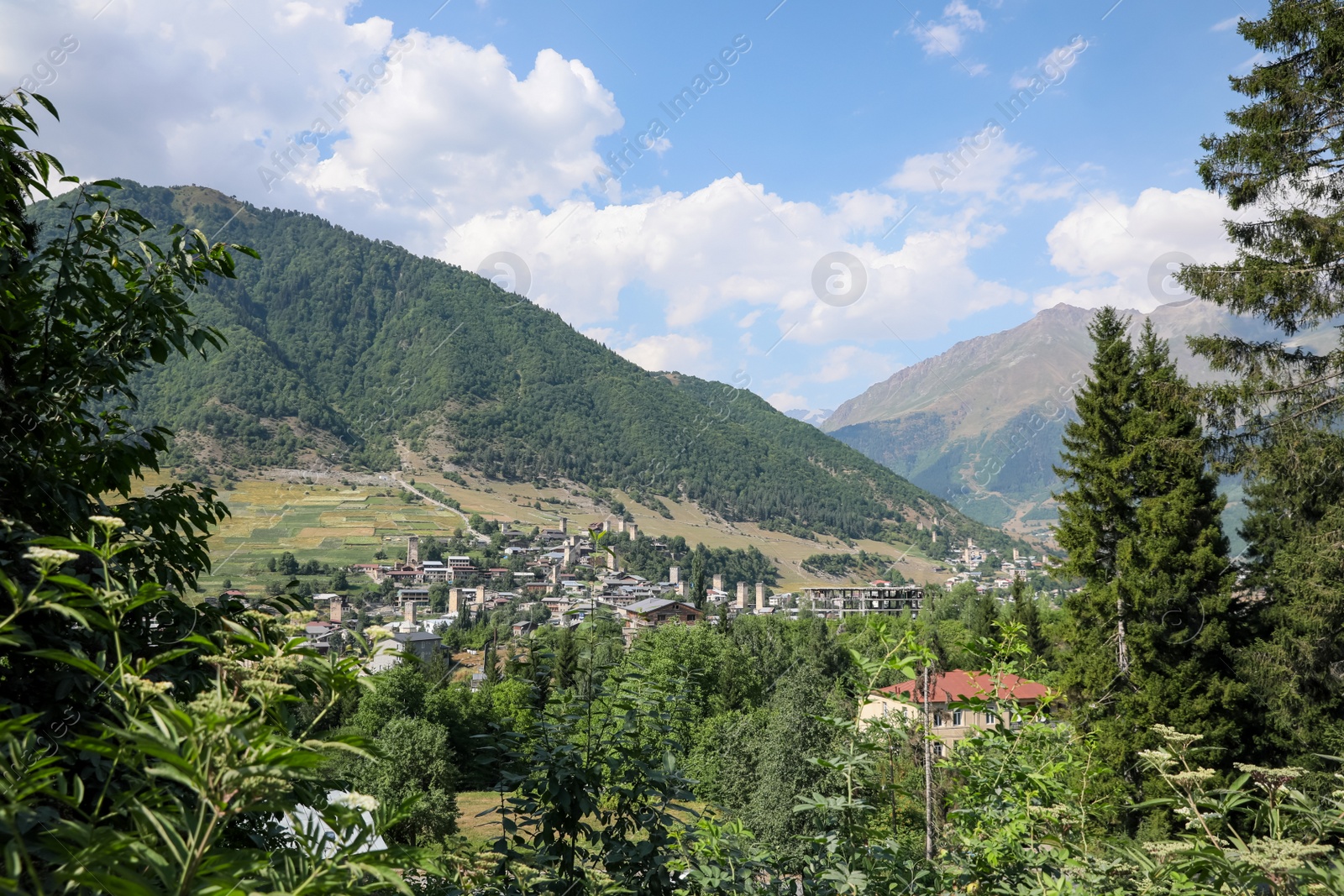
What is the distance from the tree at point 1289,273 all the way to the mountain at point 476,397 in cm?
12708

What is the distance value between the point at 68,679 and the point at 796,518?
162m

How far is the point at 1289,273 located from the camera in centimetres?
858

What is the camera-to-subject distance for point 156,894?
797 mm

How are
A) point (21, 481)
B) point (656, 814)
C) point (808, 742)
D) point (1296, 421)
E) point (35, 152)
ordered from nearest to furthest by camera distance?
1. point (21, 481)
2. point (35, 152)
3. point (656, 814)
4. point (1296, 421)
5. point (808, 742)

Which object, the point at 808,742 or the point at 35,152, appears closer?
the point at 35,152

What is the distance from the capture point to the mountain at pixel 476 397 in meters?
140

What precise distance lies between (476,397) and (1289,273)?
502ft

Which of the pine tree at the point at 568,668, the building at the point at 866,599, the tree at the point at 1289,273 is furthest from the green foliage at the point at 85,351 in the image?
the building at the point at 866,599

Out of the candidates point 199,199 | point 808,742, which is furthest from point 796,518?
point 199,199

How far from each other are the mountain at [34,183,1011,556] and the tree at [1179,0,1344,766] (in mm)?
127078

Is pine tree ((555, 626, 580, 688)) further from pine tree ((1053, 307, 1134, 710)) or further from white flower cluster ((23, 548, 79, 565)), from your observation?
pine tree ((1053, 307, 1134, 710))

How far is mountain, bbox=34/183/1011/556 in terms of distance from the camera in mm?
140125

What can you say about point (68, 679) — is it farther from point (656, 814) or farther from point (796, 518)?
point (796, 518)

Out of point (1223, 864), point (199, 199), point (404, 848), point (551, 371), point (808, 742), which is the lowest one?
point (808, 742)
